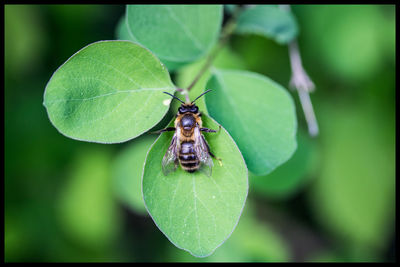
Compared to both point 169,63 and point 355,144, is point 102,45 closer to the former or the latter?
point 169,63

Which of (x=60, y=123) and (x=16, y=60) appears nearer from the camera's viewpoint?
(x=60, y=123)

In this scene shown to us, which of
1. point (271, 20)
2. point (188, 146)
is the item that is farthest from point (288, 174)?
point (188, 146)

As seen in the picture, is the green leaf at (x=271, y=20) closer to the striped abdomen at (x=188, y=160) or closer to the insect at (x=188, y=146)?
the insect at (x=188, y=146)

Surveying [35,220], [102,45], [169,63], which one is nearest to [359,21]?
[169,63]

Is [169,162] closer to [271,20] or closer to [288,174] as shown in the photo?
[271,20]

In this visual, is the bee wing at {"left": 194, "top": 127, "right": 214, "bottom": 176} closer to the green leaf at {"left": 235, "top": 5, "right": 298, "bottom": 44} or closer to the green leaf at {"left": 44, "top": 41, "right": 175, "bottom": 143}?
the green leaf at {"left": 44, "top": 41, "right": 175, "bottom": 143}

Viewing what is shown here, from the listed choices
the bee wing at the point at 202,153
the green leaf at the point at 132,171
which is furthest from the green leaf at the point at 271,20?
the green leaf at the point at 132,171

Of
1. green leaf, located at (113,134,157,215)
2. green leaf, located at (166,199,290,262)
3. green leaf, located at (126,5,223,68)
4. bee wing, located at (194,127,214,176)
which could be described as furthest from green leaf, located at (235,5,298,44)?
green leaf, located at (166,199,290,262)
